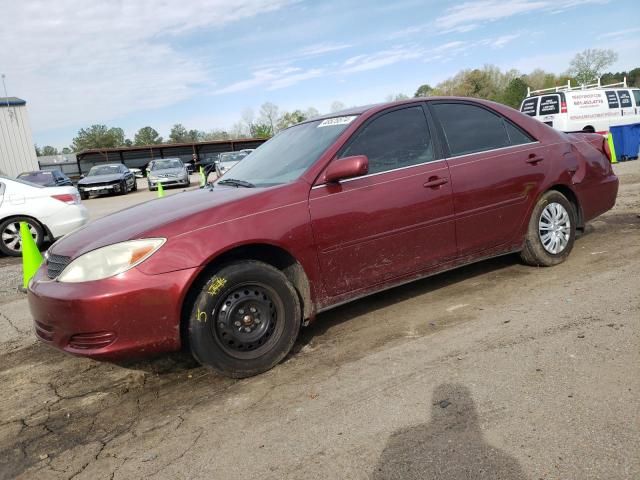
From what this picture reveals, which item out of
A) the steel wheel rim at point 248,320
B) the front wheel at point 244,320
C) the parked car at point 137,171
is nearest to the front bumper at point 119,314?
the front wheel at point 244,320

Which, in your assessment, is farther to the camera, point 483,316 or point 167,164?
point 167,164

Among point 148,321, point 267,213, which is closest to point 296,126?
point 267,213

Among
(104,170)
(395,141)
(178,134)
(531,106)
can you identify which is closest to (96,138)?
(178,134)

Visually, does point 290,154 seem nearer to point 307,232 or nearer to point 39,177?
point 307,232

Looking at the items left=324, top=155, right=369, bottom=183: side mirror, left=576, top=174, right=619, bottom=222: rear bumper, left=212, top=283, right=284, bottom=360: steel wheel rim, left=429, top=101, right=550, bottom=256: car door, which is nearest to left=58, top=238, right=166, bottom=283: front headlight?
left=212, top=283, right=284, bottom=360: steel wheel rim

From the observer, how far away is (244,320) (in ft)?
10.3

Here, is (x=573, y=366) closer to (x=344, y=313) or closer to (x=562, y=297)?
(x=562, y=297)

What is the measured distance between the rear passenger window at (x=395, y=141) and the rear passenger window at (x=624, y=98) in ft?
57.3

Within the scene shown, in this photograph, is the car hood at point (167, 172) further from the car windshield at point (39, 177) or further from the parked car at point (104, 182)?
the car windshield at point (39, 177)

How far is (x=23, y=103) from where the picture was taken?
31.0 meters

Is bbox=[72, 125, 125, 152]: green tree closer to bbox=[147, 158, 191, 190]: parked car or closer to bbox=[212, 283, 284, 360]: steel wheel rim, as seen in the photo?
bbox=[147, 158, 191, 190]: parked car

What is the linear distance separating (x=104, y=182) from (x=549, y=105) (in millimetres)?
18298

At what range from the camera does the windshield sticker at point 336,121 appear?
389 centimetres

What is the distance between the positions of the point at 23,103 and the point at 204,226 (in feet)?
111
